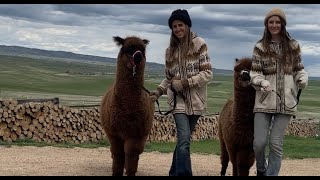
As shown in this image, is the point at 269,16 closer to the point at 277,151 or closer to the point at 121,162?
the point at 277,151

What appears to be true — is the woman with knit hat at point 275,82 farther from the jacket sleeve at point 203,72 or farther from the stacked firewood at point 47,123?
the stacked firewood at point 47,123

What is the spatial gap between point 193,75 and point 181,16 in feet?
2.55

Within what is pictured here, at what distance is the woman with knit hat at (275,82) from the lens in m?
6.30

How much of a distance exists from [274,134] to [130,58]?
7.36ft

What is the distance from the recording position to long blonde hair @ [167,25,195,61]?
6867 millimetres

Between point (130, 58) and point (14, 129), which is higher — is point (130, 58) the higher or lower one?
the higher one

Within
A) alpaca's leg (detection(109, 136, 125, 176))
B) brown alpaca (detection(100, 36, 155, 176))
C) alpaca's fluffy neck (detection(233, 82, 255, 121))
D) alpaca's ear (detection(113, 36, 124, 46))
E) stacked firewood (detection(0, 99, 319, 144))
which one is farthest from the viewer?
stacked firewood (detection(0, 99, 319, 144))

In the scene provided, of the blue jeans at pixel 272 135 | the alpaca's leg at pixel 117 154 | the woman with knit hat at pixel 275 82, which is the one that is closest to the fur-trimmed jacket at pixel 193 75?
the woman with knit hat at pixel 275 82

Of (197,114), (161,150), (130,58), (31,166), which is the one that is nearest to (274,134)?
(197,114)

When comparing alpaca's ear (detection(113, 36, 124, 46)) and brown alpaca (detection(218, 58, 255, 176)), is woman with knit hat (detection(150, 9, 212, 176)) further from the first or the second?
alpaca's ear (detection(113, 36, 124, 46))

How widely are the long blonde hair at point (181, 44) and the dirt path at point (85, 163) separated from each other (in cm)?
294

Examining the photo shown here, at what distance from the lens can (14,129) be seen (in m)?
13.7

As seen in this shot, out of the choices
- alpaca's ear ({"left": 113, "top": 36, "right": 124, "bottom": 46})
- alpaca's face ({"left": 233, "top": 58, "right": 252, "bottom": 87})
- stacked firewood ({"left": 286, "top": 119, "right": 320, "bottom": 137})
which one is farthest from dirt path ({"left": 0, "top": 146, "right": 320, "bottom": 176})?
stacked firewood ({"left": 286, "top": 119, "right": 320, "bottom": 137})

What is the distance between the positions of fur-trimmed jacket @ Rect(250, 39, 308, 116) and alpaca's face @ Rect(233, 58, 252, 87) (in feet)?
1.33
